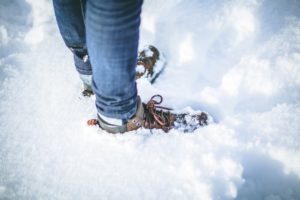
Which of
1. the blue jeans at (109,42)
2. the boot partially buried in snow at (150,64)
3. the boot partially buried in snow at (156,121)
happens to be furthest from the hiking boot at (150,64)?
the blue jeans at (109,42)

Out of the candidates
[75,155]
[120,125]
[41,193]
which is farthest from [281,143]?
[41,193]

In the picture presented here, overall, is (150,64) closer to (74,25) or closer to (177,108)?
(177,108)

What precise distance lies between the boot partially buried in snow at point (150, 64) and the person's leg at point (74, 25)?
0.36 m

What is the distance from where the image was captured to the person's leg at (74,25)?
973mm

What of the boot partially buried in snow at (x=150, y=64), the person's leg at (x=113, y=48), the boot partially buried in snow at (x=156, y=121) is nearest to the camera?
the person's leg at (x=113, y=48)

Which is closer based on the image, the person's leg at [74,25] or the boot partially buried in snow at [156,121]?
the person's leg at [74,25]

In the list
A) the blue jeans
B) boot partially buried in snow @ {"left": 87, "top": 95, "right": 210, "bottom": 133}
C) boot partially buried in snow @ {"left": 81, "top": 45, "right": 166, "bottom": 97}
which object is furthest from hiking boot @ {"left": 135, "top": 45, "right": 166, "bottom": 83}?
the blue jeans

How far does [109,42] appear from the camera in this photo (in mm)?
743

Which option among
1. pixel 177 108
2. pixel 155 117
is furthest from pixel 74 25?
pixel 177 108

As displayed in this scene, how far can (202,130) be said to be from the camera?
1.16m

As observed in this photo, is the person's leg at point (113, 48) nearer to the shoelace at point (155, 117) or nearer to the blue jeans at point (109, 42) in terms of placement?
the blue jeans at point (109, 42)

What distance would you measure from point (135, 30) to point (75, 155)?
61 centimetres

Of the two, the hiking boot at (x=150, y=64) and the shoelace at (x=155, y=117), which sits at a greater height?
the hiking boot at (x=150, y=64)

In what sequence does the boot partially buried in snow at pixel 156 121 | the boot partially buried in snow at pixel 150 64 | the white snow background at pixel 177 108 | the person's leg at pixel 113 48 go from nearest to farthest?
the person's leg at pixel 113 48 < the white snow background at pixel 177 108 < the boot partially buried in snow at pixel 156 121 < the boot partially buried in snow at pixel 150 64
